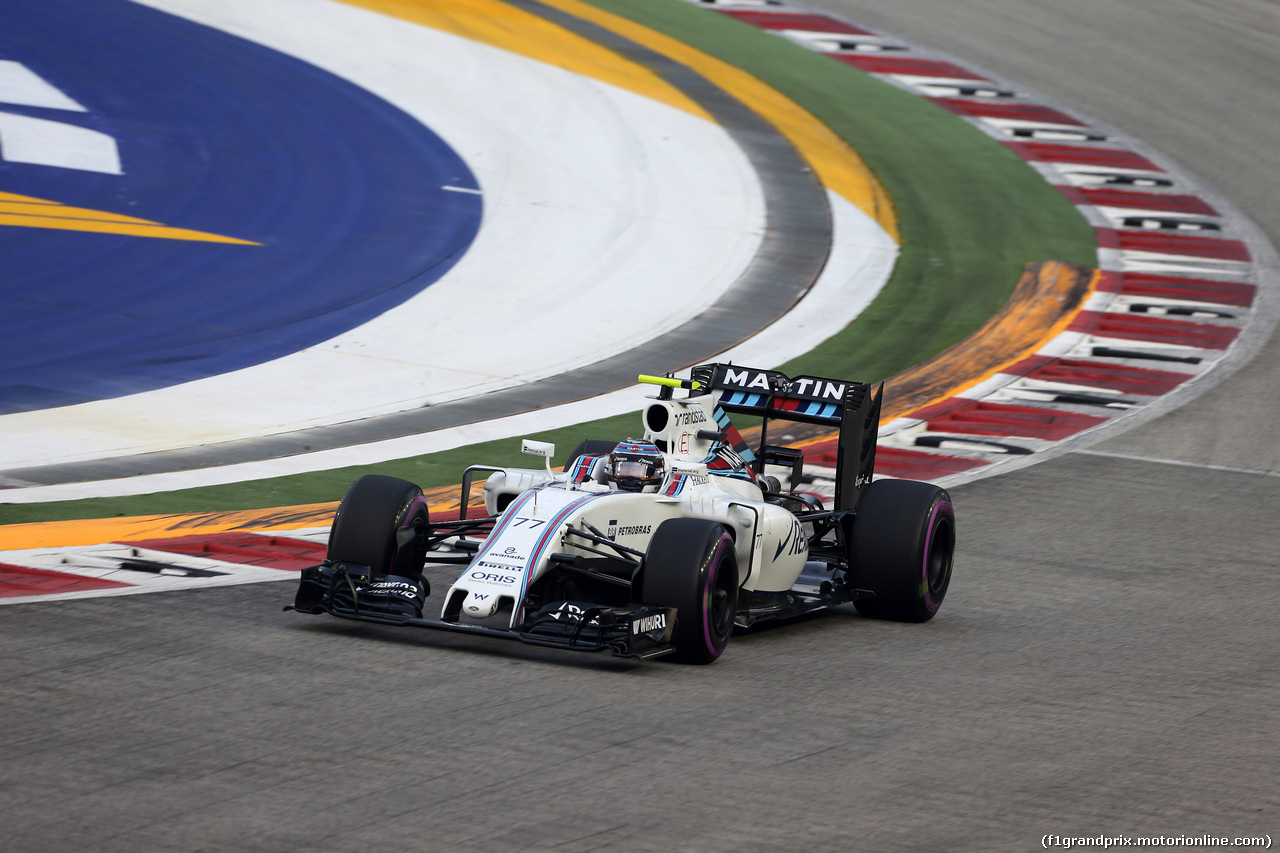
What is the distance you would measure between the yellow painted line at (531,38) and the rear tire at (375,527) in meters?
19.1

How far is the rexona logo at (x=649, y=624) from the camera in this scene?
27.7 feet

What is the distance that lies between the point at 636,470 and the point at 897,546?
169cm

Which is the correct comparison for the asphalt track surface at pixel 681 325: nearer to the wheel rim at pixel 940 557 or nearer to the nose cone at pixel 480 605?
the nose cone at pixel 480 605

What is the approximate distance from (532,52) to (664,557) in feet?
72.0

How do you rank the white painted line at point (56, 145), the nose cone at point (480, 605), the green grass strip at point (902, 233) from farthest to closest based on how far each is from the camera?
the white painted line at point (56, 145), the green grass strip at point (902, 233), the nose cone at point (480, 605)

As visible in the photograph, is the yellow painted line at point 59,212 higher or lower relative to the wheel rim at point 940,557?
higher

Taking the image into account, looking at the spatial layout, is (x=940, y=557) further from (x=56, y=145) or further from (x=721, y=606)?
(x=56, y=145)

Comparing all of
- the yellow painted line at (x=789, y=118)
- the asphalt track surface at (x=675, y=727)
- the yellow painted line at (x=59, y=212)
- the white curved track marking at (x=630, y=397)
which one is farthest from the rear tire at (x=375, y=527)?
the yellow painted line at (x=789, y=118)

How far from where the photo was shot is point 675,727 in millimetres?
7633

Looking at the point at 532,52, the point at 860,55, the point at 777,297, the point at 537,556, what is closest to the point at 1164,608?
the point at 537,556

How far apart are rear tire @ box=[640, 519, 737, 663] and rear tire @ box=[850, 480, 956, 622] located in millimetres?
1491

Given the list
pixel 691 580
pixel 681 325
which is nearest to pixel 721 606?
pixel 691 580

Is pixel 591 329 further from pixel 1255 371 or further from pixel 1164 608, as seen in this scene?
pixel 1164 608

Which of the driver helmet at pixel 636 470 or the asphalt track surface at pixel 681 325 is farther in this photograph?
the asphalt track surface at pixel 681 325
